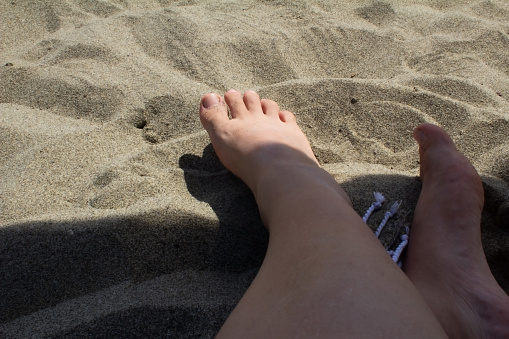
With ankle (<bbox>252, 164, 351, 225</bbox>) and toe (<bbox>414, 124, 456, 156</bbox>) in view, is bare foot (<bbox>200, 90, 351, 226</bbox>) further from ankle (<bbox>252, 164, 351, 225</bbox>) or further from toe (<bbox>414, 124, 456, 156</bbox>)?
toe (<bbox>414, 124, 456, 156</bbox>)

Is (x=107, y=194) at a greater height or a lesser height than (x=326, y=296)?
lesser

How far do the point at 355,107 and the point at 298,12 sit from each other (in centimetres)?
82

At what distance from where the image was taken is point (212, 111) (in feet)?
5.41

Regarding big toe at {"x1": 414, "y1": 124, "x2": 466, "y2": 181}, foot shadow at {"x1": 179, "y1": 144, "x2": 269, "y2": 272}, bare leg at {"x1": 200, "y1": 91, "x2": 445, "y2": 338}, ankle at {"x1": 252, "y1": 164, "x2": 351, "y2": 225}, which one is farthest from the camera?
big toe at {"x1": 414, "y1": 124, "x2": 466, "y2": 181}

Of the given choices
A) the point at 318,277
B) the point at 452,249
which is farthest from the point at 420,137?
the point at 318,277

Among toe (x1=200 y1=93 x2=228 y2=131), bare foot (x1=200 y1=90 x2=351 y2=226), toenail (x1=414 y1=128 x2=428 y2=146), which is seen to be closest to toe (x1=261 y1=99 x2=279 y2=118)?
bare foot (x1=200 y1=90 x2=351 y2=226)

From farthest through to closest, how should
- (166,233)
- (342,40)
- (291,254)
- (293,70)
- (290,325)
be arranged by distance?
(342,40) < (293,70) < (166,233) < (291,254) < (290,325)

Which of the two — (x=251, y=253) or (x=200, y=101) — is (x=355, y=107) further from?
(x=251, y=253)

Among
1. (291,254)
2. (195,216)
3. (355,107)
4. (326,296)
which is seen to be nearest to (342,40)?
(355,107)

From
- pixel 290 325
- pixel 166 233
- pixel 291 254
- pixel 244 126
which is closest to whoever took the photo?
pixel 290 325

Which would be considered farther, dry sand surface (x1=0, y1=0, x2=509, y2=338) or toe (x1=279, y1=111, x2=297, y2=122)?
toe (x1=279, y1=111, x2=297, y2=122)

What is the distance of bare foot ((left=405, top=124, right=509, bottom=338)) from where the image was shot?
3.50 feet

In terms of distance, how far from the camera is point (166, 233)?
1269 mm

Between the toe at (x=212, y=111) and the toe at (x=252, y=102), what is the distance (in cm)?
9
